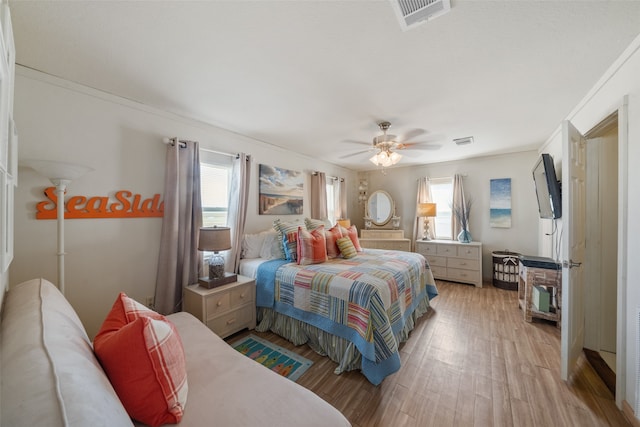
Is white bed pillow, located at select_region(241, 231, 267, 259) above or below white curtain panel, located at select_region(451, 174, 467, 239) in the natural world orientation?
below

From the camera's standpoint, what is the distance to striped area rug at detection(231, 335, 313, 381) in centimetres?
193

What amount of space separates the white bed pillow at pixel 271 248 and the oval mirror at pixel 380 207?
2.89m

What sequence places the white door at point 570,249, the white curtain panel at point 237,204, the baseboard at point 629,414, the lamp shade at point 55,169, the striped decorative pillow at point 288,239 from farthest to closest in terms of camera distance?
the white curtain panel at point 237,204 < the striped decorative pillow at point 288,239 < the white door at point 570,249 < the lamp shade at point 55,169 < the baseboard at point 629,414

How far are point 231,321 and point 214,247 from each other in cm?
78

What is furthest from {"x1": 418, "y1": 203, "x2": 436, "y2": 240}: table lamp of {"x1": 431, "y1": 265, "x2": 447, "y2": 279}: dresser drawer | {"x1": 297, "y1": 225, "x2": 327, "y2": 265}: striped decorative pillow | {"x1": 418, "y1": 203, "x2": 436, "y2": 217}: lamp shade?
{"x1": 297, "y1": 225, "x2": 327, "y2": 265}: striped decorative pillow

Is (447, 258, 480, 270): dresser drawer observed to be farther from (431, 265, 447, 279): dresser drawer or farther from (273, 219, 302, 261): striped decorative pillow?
(273, 219, 302, 261): striped decorative pillow

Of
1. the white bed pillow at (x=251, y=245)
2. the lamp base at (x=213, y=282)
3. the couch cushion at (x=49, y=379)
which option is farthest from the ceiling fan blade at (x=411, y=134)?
the couch cushion at (x=49, y=379)

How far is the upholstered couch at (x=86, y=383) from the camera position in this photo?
19.9 inches

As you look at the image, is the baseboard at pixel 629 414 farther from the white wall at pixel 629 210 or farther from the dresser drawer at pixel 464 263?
the dresser drawer at pixel 464 263

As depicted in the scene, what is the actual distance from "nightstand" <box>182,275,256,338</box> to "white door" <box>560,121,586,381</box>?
8.95ft

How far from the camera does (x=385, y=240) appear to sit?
15.5ft

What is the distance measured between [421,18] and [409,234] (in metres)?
4.48

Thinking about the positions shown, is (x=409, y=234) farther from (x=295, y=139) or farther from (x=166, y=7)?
(x=166, y=7)

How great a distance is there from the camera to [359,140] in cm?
336
